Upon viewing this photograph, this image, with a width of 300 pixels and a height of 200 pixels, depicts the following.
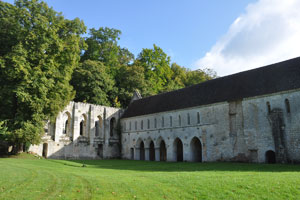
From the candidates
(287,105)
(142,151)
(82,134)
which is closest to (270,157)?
(287,105)

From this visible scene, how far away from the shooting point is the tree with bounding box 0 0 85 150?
2678 centimetres

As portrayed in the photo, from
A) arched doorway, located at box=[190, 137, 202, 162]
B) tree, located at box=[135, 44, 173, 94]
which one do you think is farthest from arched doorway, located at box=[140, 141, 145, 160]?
tree, located at box=[135, 44, 173, 94]

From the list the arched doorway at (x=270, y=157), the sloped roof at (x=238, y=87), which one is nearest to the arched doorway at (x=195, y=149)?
the sloped roof at (x=238, y=87)

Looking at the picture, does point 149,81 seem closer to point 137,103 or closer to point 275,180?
point 137,103

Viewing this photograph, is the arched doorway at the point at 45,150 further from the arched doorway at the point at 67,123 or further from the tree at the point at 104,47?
the tree at the point at 104,47

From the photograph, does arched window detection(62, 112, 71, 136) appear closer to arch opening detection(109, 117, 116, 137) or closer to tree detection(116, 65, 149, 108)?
arch opening detection(109, 117, 116, 137)

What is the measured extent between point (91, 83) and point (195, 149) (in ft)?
77.5

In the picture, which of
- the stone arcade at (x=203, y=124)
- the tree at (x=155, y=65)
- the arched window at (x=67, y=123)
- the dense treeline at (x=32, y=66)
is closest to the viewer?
the stone arcade at (x=203, y=124)

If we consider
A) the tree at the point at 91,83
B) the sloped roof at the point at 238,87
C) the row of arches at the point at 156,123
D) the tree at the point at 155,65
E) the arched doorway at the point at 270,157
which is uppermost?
the tree at the point at 155,65

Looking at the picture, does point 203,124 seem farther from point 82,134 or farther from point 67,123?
point 67,123

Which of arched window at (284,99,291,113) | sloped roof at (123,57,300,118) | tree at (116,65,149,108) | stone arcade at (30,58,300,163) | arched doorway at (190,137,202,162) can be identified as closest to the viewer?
arched window at (284,99,291,113)

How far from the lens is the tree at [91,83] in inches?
1829

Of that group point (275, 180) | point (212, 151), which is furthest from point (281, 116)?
point (275, 180)

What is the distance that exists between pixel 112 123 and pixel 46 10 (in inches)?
845
